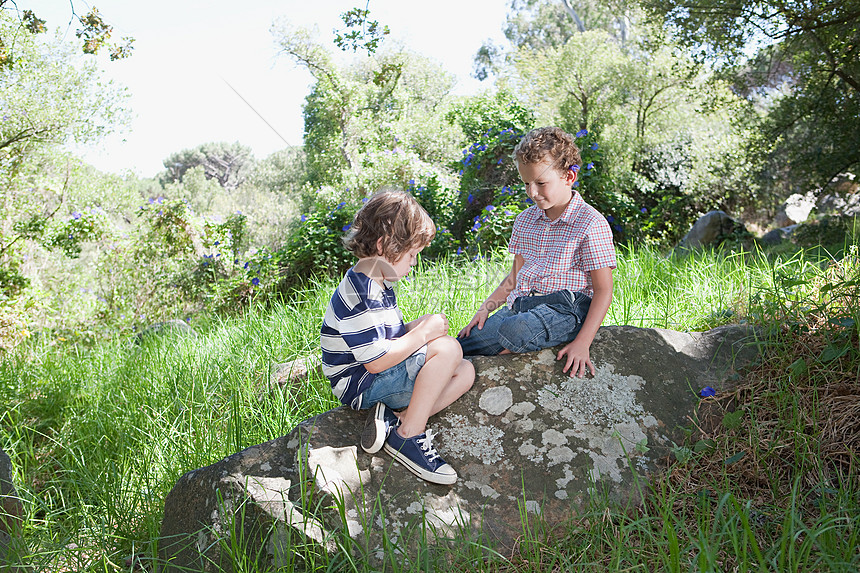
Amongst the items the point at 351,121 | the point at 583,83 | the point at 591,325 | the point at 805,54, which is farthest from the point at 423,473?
the point at 351,121

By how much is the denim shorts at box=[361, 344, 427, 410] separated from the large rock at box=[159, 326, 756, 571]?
166 millimetres

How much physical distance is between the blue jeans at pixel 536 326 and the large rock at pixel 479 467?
7cm

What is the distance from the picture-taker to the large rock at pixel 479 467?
6.42ft

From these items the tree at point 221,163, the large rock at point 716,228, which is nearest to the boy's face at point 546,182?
the large rock at point 716,228

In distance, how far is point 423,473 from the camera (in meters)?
2.13

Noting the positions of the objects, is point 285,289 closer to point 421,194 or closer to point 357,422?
point 421,194

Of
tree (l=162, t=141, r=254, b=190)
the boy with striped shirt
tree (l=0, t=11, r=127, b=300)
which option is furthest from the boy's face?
tree (l=162, t=141, r=254, b=190)

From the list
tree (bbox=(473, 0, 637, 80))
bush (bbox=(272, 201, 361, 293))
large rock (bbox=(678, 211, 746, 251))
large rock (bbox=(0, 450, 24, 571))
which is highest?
tree (bbox=(473, 0, 637, 80))

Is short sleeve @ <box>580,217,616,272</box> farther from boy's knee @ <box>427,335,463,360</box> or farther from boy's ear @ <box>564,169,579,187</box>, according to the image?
boy's knee @ <box>427,335,463,360</box>

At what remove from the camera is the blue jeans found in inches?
101

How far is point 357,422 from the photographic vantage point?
2357mm

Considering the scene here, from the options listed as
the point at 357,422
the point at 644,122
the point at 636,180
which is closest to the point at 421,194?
the point at 636,180

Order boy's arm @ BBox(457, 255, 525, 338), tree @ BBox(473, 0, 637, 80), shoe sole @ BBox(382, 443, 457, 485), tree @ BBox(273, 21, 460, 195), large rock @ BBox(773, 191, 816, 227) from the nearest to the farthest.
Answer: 1. shoe sole @ BBox(382, 443, 457, 485)
2. boy's arm @ BBox(457, 255, 525, 338)
3. large rock @ BBox(773, 191, 816, 227)
4. tree @ BBox(273, 21, 460, 195)
5. tree @ BBox(473, 0, 637, 80)

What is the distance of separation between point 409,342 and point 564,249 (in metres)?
0.84
